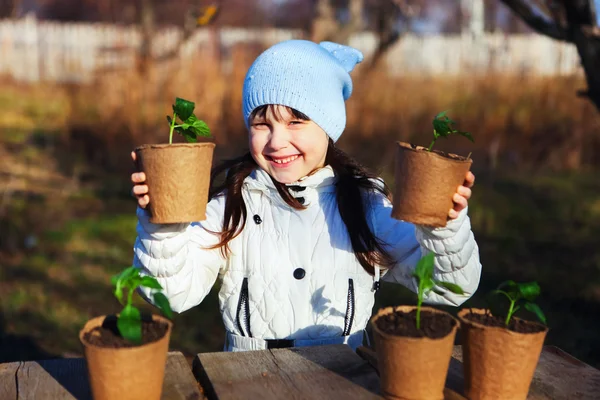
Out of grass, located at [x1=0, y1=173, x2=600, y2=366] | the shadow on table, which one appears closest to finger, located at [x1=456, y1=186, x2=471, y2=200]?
grass, located at [x1=0, y1=173, x2=600, y2=366]

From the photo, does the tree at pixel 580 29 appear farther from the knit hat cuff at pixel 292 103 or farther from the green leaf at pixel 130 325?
the green leaf at pixel 130 325

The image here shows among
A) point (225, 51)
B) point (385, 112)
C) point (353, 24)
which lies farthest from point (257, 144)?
point (225, 51)

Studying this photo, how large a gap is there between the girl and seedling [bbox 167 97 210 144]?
1.41ft

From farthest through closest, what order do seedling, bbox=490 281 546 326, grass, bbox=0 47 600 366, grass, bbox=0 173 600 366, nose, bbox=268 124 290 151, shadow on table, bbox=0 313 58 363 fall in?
grass, bbox=0 47 600 366
grass, bbox=0 173 600 366
shadow on table, bbox=0 313 58 363
nose, bbox=268 124 290 151
seedling, bbox=490 281 546 326

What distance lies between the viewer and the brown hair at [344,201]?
2.00 m

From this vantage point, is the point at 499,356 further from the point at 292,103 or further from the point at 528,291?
the point at 292,103

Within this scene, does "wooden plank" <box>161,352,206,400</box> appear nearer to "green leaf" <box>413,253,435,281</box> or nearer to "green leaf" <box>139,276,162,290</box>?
"green leaf" <box>139,276,162,290</box>

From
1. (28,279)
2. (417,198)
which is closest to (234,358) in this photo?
(417,198)

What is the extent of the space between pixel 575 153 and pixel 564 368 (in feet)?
20.2

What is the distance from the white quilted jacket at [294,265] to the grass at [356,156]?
2.46 meters

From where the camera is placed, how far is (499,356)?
1.32m

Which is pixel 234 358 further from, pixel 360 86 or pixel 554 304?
pixel 360 86

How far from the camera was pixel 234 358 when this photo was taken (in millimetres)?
1580

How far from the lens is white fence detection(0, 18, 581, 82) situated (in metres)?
7.95
